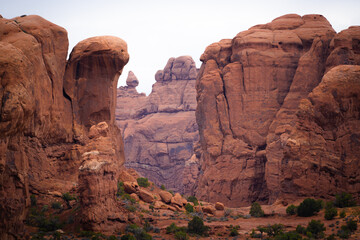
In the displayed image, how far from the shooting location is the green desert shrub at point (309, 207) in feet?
116

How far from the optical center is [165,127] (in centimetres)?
9794

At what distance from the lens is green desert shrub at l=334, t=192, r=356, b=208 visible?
35625 mm

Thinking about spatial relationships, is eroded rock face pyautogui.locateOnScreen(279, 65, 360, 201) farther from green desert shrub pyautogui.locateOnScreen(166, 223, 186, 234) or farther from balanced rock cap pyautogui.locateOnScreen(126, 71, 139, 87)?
balanced rock cap pyautogui.locateOnScreen(126, 71, 139, 87)

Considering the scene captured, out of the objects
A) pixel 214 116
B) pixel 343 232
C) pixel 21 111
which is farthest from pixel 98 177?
pixel 214 116

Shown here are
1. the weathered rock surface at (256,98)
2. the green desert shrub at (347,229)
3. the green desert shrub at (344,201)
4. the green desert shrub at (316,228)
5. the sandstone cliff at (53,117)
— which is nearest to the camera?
the sandstone cliff at (53,117)

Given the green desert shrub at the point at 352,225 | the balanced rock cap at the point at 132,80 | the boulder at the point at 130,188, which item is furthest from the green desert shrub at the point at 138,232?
the balanced rock cap at the point at 132,80

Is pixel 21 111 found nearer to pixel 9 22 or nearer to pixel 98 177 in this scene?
pixel 98 177

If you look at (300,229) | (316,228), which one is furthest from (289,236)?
(316,228)

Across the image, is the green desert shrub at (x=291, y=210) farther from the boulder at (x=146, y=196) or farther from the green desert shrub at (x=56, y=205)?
the green desert shrub at (x=56, y=205)

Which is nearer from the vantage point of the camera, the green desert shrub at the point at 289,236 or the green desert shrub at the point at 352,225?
the green desert shrub at the point at 289,236

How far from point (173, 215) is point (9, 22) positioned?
1923cm

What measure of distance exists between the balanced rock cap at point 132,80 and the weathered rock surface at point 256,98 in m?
56.2

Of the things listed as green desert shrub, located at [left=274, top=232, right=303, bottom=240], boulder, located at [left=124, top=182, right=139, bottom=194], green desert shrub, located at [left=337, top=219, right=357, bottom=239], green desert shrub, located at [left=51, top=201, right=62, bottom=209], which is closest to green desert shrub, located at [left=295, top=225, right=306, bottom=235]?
green desert shrub, located at [left=274, top=232, right=303, bottom=240]

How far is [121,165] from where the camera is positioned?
46.6 metres
